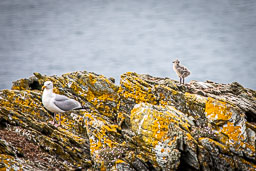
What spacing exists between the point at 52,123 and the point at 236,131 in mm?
9542

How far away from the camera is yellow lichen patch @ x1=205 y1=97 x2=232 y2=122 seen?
15422 mm

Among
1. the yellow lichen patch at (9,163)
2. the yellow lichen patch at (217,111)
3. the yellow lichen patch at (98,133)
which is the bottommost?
the yellow lichen patch at (9,163)

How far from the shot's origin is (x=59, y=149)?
13883 mm

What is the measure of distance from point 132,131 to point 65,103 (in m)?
4.11

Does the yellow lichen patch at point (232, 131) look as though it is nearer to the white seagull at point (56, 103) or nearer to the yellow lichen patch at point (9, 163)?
the white seagull at point (56, 103)

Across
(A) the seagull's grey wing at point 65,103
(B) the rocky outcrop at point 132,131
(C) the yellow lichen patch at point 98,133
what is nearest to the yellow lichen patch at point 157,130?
(B) the rocky outcrop at point 132,131

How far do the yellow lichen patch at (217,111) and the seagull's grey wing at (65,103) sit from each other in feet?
23.3

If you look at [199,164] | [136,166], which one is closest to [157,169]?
[136,166]

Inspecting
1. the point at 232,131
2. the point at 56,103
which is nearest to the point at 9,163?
the point at 56,103

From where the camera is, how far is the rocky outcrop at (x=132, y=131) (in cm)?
1330

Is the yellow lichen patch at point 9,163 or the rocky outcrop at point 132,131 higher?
the rocky outcrop at point 132,131

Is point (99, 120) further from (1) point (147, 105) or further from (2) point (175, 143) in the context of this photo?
(2) point (175, 143)

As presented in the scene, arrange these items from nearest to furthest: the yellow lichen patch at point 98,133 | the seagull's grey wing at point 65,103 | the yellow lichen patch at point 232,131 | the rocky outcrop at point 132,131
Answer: the rocky outcrop at point 132,131, the yellow lichen patch at point 98,133, the yellow lichen patch at point 232,131, the seagull's grey wing at point 65,103

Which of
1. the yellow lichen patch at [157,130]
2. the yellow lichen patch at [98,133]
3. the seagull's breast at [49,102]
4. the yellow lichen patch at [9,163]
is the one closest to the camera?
the yellow lichen patch at [9,163]
